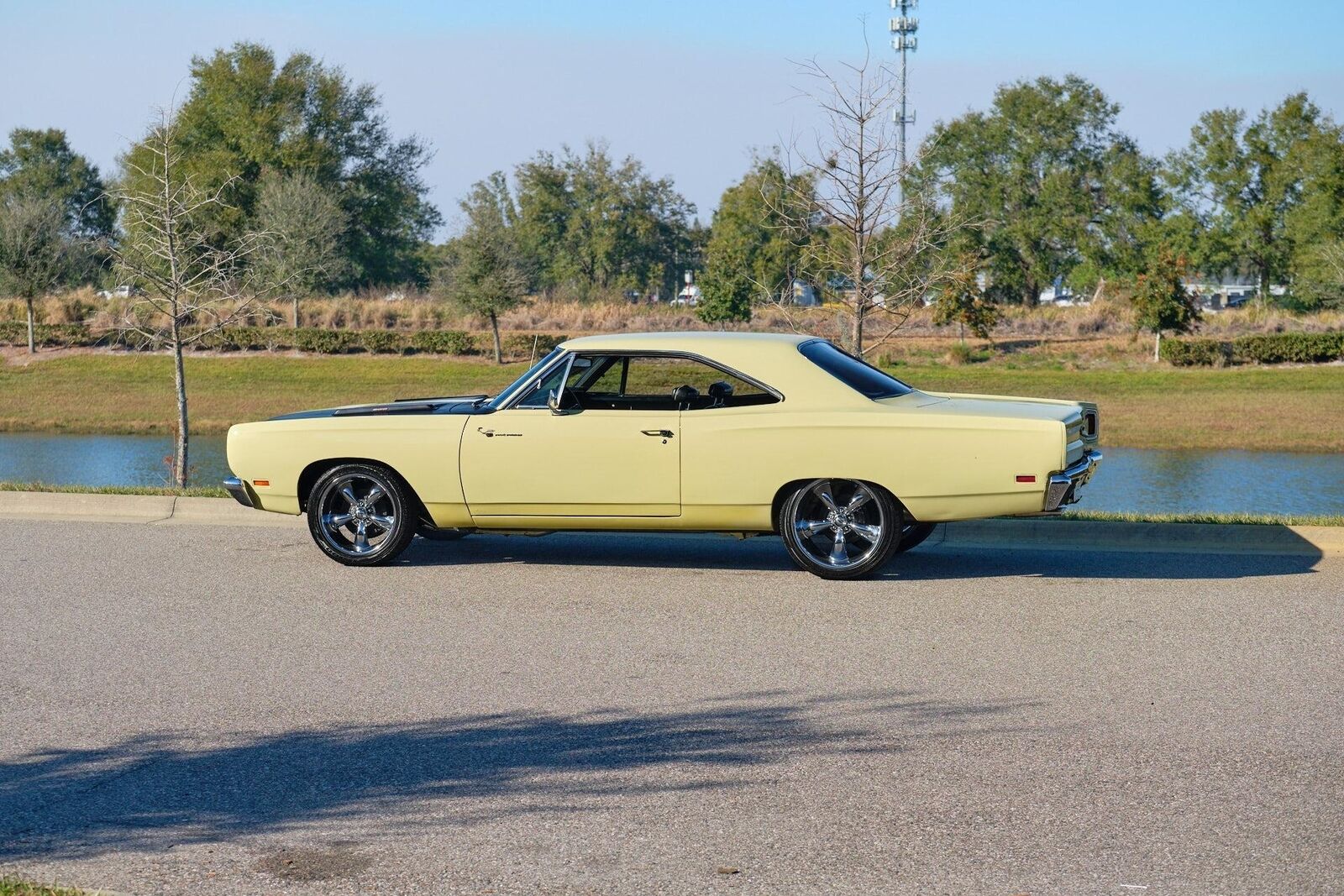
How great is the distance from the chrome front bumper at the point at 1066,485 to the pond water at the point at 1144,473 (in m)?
11.5

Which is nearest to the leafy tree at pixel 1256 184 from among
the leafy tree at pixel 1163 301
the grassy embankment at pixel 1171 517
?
the leafy tree at pixel 1163 301

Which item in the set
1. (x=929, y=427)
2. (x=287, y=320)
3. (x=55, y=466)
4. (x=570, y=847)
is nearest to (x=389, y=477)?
(x=929, y=427)

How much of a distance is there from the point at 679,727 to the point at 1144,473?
910 inches

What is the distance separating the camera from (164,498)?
498 inches

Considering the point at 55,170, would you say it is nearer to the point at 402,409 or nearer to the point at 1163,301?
the point at 1163,301

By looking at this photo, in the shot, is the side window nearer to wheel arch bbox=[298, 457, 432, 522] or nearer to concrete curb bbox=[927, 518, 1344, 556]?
wheel arch bbox=[298, 457, 432, 522]

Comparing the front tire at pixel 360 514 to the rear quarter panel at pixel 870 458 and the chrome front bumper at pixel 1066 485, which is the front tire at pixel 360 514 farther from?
the chrome front bumper at pixel 1066 485

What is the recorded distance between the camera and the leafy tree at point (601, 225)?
75750 mm

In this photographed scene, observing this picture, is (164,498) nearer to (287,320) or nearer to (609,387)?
(609,387)

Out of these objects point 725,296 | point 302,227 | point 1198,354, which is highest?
point 302,227

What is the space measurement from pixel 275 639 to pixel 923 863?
4.43 meters

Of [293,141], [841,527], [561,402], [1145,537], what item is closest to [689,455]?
[561,402]

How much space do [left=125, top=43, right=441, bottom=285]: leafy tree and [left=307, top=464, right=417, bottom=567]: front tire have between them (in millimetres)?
54682

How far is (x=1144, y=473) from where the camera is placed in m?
27.7
